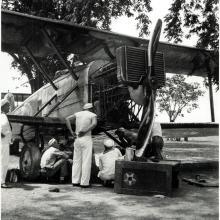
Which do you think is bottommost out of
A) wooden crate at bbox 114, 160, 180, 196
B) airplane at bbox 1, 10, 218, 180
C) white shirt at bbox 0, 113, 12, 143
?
wooden crate at bbox 114, 160, 180, 196

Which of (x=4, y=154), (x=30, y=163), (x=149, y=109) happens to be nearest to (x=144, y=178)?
(x=149, y=109)

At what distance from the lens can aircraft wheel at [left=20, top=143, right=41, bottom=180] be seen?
7039 millimetres

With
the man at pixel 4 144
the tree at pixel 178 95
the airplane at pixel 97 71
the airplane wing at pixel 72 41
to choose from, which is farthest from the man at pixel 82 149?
the tree at pixel 178 95

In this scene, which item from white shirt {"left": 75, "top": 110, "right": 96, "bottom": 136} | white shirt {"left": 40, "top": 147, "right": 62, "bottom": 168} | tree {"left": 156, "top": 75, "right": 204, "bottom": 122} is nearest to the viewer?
white shirt {"left": 75, "top": 110, "right": 96, "bottom": 136}

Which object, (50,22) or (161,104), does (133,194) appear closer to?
(50,22)

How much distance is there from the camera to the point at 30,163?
23.4 feet

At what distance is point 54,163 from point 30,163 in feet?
1.93

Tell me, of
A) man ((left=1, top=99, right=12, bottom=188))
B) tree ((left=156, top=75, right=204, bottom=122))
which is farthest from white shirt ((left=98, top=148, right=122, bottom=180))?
tree ((left=156, top=75, right=204, bottom=122))

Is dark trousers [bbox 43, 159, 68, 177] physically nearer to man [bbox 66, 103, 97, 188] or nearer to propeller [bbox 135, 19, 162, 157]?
man [bbox 66, 103, 97, 188]

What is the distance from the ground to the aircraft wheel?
1059 mm

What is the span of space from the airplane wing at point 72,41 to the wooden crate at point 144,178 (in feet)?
10.4

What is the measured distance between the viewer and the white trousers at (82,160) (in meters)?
6.30

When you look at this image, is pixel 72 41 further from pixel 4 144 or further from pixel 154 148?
pixel 154 148

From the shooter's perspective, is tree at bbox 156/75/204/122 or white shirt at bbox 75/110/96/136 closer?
white shirt at bbox 75/110/96/136
